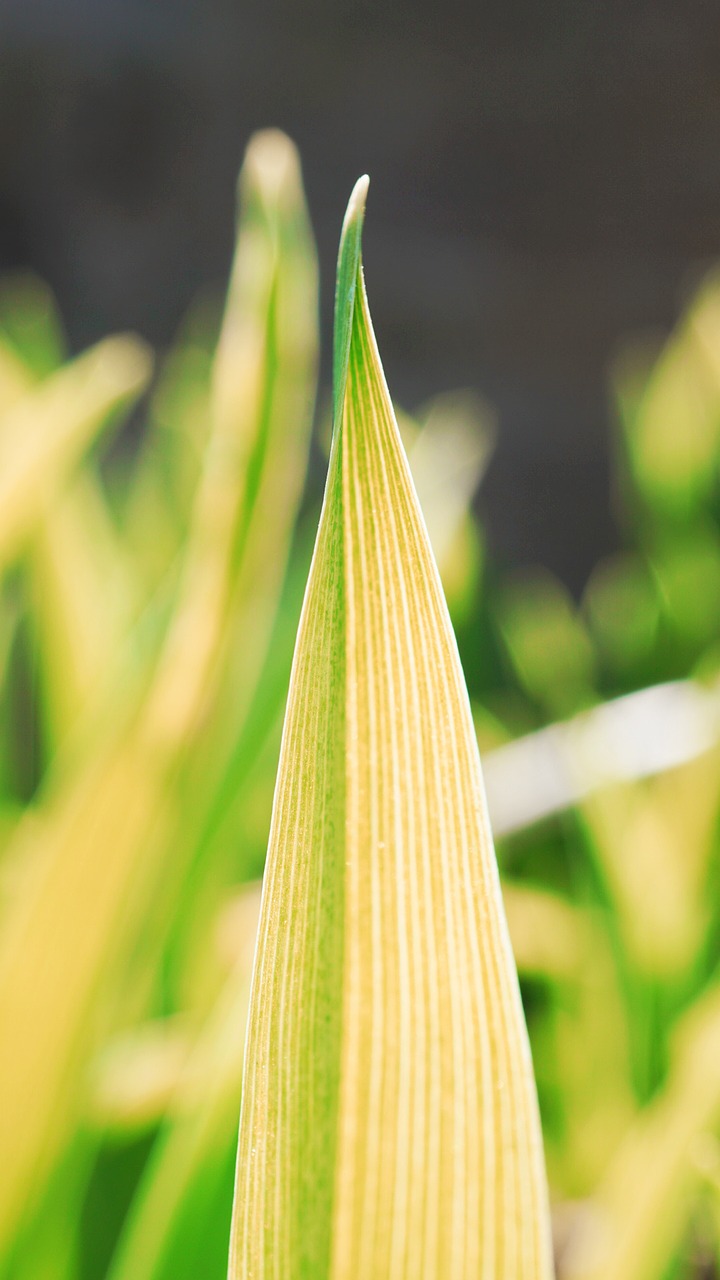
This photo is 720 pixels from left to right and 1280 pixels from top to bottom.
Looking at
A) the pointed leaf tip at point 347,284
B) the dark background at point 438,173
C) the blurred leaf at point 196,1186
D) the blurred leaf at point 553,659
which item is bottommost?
the blurred leaf at point 196,1186

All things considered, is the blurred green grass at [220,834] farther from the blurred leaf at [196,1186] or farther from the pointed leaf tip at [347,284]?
the pointed leaf tip at [347,284]

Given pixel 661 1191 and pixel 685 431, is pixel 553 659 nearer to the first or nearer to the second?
pixel 685 431

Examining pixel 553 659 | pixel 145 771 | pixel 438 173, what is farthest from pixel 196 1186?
pixel 438 173

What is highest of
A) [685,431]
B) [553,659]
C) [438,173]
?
[438,173]

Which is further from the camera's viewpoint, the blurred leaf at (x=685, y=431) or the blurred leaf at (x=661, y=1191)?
the blurred leaf at (x=685, y=431)

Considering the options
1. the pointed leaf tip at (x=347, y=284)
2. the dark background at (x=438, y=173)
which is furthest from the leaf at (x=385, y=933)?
the dark background at (x=438, y=173)

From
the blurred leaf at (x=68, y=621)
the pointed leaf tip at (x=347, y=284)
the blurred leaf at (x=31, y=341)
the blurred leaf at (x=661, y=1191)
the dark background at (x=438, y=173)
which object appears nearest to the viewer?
the pointed leaf tip at (x=347, y=284)
